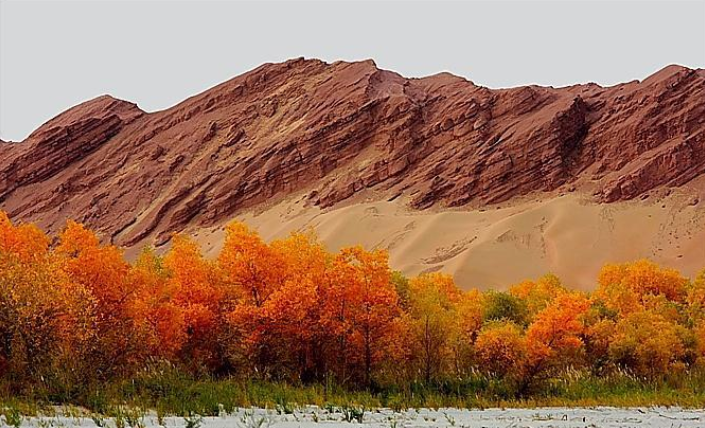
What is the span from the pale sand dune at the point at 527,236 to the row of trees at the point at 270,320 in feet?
135

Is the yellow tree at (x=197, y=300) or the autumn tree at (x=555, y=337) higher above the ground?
the yellow tree at (x=197, y=300)

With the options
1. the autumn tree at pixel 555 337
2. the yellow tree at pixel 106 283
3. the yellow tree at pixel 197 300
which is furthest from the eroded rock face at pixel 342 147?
the yellow tree at pixel 106 283

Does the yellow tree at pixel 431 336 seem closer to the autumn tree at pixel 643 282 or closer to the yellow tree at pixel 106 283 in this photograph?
the yellow tree at pixel 106 283

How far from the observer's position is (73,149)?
11894 cm

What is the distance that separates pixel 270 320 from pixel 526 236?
57886mm

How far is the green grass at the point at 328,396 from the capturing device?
12.5 meters

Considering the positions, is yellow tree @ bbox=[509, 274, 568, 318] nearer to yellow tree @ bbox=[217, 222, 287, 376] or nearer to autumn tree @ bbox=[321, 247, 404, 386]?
autumn tree @ bbox=[321, 247, 404, 386]

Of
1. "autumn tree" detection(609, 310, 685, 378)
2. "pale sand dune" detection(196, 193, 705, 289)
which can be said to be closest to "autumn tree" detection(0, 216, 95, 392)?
"autumn tree" detection(609, 310, 685, 378)

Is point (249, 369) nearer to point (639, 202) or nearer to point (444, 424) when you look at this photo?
point (444, 424)

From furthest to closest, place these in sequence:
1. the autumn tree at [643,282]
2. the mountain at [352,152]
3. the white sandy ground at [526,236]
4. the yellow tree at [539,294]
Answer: the mountain at [352,152]
the white sandy ground at [526,236]
the autumn tree at [643,282]
the yellow tree at [539,294]

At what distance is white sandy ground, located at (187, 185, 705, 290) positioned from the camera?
69938 mm

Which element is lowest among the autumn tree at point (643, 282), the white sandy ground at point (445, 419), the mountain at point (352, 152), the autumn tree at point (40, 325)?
the autumn tree at point (643, 282)

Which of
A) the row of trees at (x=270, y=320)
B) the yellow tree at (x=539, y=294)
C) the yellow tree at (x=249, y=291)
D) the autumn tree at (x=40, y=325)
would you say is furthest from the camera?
the yellow tree at (x=539, y=294)

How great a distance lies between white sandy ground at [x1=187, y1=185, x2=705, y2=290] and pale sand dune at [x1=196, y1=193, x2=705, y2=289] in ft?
0.31
